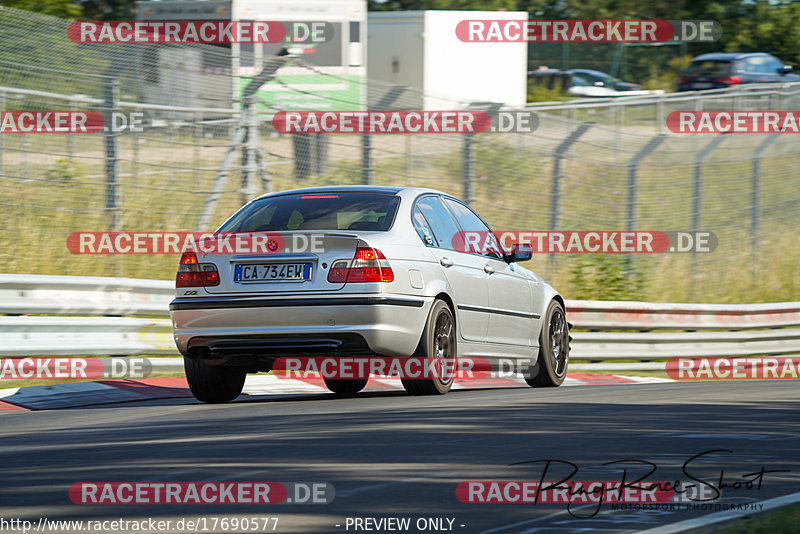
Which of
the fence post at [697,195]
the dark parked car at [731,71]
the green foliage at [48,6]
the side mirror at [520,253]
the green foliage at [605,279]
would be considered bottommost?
the green foliage at [605,279]

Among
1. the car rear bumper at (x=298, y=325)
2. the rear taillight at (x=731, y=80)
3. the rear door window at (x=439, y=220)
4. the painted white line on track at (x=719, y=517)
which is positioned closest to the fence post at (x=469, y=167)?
the rear door window at (x=439, y=220)

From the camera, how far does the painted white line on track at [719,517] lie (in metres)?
4.62

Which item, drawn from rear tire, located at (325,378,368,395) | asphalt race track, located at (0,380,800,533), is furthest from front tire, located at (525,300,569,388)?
asphalt race track, located at (0,380,800,533)

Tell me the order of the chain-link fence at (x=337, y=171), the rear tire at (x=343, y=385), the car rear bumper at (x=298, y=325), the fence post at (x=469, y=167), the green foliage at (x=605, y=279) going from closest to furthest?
1. the car rear bumper at (x=298, y=325)
2. the rear tire at (x=343, y=385)
3. the chain-link fence at (x=337, y=171)
4. the fence post at (x=469, y=167)
5. the green foliage at (x=605, y=279)

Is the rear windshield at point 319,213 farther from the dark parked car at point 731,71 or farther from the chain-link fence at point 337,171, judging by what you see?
the dark parked car at point 731,71

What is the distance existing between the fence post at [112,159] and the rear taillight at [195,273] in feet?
14.4

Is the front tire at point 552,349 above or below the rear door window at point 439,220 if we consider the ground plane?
below

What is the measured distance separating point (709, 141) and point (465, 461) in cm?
1555

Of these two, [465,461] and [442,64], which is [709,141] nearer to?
[442,64]

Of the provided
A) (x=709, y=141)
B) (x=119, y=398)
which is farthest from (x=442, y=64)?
(x=119, y=398)

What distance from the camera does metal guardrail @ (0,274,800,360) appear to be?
33.9 ft

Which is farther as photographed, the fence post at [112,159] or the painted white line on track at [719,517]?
the fence post at [112,159]

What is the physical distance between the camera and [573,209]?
1889 centimetres

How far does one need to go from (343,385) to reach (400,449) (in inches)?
187
